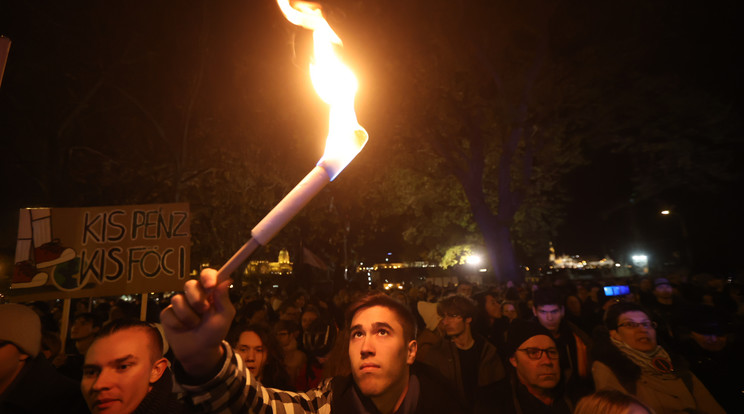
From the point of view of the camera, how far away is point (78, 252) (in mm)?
6641

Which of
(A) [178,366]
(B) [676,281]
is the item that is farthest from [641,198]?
(A) [178,366]

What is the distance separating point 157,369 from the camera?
8.09ft

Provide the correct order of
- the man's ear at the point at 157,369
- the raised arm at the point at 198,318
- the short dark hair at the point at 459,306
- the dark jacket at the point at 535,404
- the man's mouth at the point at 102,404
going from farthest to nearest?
the short dark hair at the point at 459,306 → the dark jacket at the point at 535,404 → the man's ear at the point at 157,369 → the man's mouth at the point at 102,404 → the raised arm at the point at 198,318

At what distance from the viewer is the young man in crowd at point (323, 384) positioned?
141 cm

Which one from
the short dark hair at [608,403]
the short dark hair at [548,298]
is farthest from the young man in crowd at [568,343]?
the short dark hair at [608,403]

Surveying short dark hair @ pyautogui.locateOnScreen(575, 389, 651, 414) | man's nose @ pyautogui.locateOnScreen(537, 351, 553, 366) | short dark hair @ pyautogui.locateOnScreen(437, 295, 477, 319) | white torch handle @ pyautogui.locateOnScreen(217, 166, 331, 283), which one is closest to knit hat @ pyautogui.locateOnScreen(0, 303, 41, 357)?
white torch handle @ pyautogui.locateOnScreen(217, 166, 331, 283)

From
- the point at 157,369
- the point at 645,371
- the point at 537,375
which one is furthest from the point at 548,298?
the point at 157,369

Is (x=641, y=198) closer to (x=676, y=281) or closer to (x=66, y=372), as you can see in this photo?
(x=676, y=281)

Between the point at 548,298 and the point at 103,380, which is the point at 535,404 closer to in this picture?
the point at 548,298

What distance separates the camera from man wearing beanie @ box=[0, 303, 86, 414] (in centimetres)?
252

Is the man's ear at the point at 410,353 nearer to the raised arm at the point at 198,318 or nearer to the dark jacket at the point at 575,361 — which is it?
the raised arm at the point at 198,318

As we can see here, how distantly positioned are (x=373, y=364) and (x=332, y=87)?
5.08 ft

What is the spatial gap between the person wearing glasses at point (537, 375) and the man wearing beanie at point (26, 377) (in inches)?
125

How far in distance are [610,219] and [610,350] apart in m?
31.8
